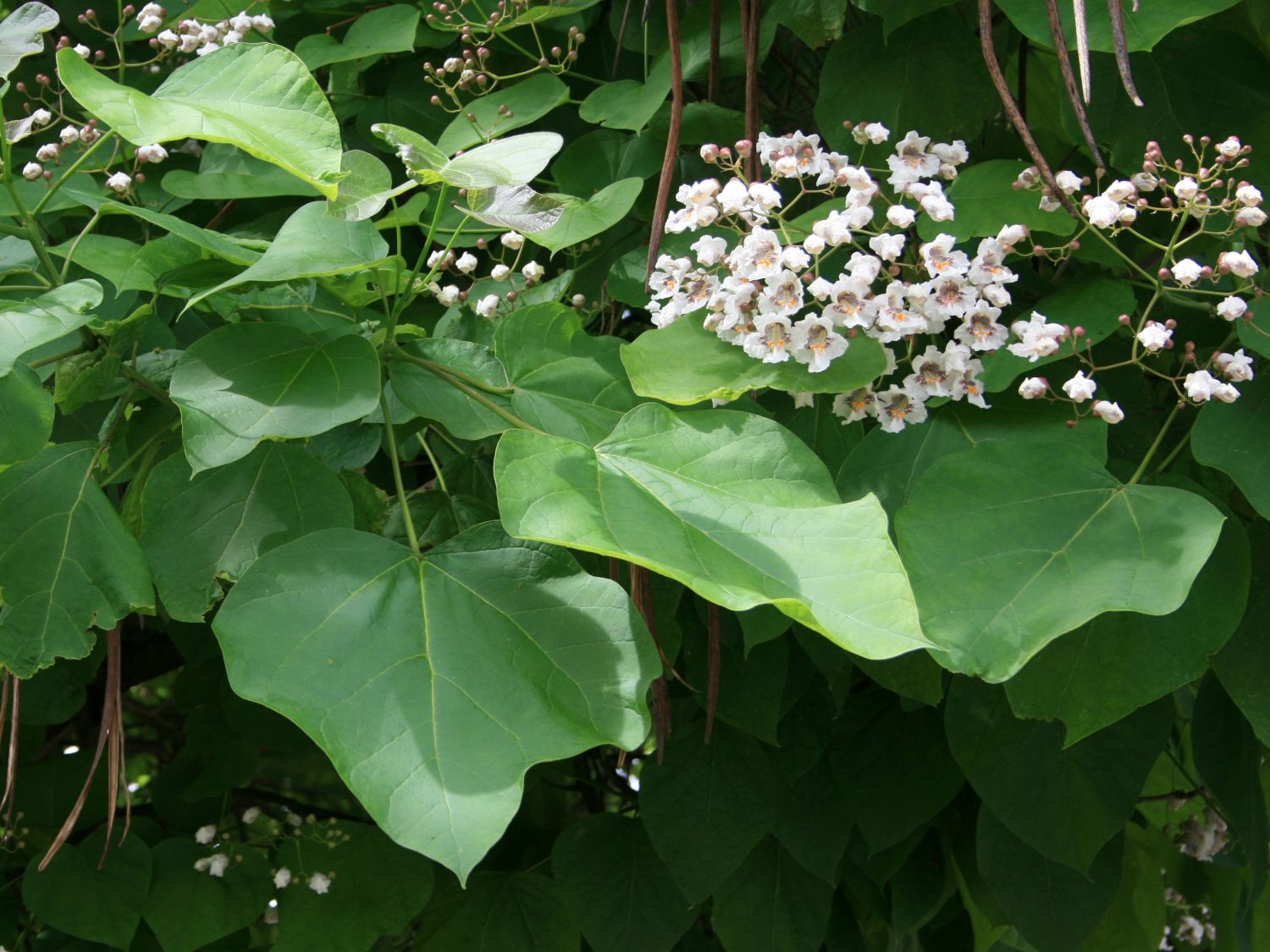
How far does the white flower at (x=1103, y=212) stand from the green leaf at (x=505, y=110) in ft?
1.98

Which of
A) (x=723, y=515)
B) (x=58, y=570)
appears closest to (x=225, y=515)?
(x=58, y=570)

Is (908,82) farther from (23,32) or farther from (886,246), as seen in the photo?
(23,32)

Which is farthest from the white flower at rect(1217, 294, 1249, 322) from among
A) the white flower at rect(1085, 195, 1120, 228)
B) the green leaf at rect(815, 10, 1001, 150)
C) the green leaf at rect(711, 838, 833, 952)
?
the green leaf at rect(711, 838, 833, 952)

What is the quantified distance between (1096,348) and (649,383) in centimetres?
49

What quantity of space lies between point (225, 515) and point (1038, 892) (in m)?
0.97

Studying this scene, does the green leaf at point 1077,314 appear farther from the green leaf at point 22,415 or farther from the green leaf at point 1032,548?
the green leaf at point 22,415

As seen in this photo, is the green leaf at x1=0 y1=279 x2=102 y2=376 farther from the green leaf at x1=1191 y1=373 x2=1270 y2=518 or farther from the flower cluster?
the green leaf at x1=1191 y1=373 x2=1270 y2=518

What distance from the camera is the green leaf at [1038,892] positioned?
1317 mm

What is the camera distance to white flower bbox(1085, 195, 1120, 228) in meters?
0.96

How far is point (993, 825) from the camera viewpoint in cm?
131

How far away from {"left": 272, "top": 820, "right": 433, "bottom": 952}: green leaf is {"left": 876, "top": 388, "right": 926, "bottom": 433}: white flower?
33.9 inches

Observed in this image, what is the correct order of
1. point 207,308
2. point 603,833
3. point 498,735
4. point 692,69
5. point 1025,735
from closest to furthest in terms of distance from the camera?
point 498,735 < point 207,308 < point 1025,735 < point 692,69 < point 603,833

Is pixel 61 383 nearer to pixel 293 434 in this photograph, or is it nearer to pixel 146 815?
pixel 293 434

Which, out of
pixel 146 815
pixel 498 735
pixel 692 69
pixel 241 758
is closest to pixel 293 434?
pixel 498 735
